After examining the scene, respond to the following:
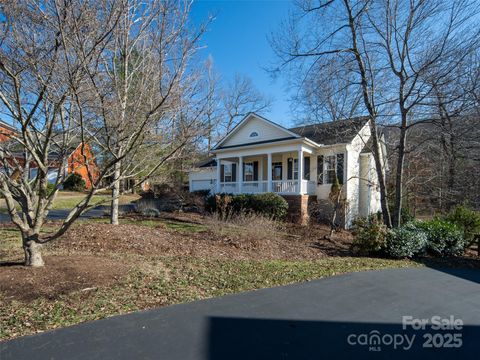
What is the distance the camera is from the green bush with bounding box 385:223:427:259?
30.6ft

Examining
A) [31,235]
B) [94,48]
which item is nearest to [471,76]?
[94,48]

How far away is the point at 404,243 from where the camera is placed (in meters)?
9.41

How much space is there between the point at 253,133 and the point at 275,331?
16663mm

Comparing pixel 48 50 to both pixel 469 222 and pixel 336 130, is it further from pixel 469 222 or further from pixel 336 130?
pixel 469 222

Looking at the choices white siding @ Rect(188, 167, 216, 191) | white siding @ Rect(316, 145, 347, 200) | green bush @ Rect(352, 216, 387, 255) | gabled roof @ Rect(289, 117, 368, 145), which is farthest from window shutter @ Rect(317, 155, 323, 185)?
white siding @ Rect(188, 167, 216, 191)

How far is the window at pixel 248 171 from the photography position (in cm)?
2152

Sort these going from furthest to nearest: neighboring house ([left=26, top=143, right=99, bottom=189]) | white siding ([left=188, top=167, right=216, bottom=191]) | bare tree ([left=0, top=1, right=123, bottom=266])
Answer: white siding ([left=188, top=167, right=216, bottom=191]), neighboring house ([left=26, top=143, right=99, bottom=189]), bare tree ([left=0, top=1, right=123, bottom=266])

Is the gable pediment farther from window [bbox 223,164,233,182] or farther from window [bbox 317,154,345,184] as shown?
window [bbox 317,154,345,184]

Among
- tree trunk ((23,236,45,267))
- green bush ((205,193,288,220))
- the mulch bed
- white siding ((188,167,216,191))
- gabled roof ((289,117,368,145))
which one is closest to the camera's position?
the mulch bed

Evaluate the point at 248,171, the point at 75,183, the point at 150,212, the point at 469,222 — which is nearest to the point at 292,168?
the point at 248,171

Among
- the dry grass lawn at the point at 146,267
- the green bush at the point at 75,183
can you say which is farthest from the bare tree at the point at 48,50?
the green bush at the point at 75,183

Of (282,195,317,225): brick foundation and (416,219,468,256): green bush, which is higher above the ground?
(282,195,317,225): brick foundation

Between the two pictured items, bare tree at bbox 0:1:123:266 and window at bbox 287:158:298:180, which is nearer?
bare tree at bbox 0:1:123:266

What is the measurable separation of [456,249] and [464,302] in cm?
606
